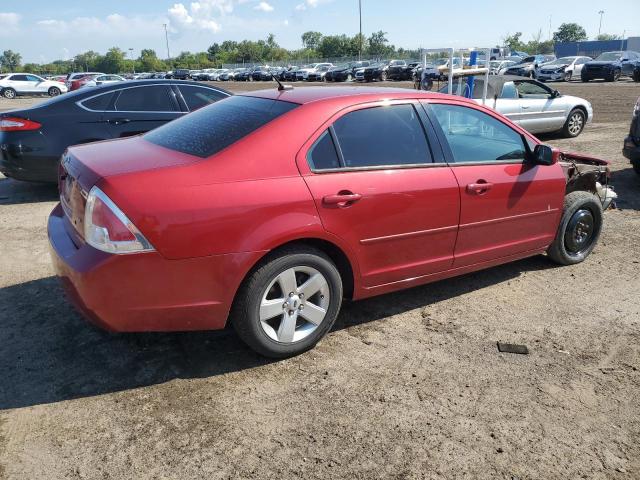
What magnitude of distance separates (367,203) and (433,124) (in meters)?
0.93

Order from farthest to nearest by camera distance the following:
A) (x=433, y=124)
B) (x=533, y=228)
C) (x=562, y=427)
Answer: (x=533, y=228) < (x=433, y=124) < (x=562, y=427)

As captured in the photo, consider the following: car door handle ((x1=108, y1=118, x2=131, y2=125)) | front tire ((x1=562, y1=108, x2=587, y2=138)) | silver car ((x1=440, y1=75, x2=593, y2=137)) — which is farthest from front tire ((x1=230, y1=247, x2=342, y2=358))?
front tire ((x1=562, y1=108, x2=587, y2=138))

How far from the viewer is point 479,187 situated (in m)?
3.95

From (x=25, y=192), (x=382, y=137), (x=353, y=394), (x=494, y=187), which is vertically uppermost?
(x=382, y=137)

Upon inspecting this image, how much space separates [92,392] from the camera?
120 inches

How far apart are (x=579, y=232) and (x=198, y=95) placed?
550 cm

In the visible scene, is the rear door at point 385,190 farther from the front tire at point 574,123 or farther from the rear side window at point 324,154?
the front tire at point 574,123

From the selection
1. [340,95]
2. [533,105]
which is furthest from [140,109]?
[533,105]

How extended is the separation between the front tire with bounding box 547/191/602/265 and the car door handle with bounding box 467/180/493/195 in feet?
3.96

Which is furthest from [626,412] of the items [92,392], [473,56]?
[473,56]

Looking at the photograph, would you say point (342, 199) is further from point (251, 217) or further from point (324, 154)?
point (251, 217)

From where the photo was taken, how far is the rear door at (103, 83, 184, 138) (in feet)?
23.9

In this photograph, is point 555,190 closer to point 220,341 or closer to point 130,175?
point 220,341

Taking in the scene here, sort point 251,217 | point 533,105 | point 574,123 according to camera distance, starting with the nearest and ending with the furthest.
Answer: point 251,217
point 533,105
point 574,123
